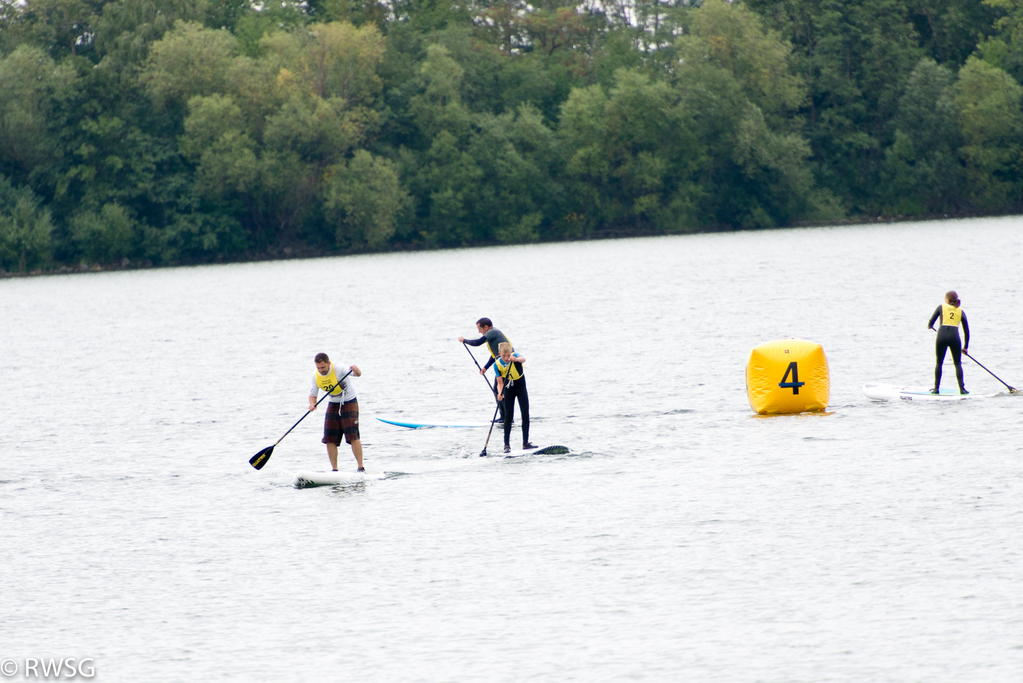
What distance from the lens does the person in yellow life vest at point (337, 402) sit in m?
19.1

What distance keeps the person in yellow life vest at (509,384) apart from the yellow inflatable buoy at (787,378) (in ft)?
16.5

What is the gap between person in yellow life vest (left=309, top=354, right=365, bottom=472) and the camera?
19.1m

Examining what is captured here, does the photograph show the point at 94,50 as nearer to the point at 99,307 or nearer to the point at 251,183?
the point at 251,183

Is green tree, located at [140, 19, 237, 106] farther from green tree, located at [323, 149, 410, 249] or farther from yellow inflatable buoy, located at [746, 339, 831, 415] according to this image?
yellow inflatable buoy, located at [746, 339, 831, 415]

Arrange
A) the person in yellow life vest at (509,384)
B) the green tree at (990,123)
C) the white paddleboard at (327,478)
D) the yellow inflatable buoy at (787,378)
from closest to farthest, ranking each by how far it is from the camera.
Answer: the white paddleboard at (327,478)
the person in yellow life vest at (509,384)
the yellow inflatable buoy at (787,378)
the green tree at (990,123)

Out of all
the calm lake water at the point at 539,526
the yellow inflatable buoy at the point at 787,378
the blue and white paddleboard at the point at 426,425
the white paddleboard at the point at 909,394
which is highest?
the yellow inflatable buoy at the point at 787,378

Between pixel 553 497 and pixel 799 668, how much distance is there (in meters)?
7.23

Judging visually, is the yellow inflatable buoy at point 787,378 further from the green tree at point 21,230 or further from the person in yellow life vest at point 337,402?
the green tree at point 21,230

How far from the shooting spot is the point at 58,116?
304 ft

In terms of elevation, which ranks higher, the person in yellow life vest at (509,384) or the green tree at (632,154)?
the green tree at (632,154)

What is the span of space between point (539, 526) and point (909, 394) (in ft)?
36.5

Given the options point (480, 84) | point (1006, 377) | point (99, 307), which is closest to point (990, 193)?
point (480, 84)

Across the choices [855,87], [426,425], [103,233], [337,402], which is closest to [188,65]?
[103,233]

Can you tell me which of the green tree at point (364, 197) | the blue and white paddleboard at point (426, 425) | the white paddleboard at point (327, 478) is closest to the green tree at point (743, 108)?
the green tree at point (364, 197)
